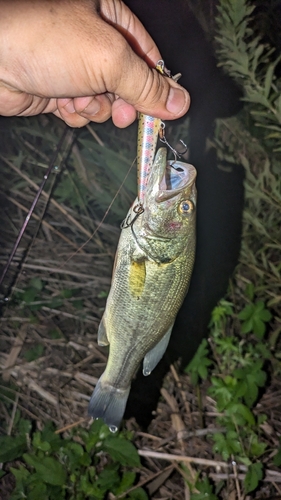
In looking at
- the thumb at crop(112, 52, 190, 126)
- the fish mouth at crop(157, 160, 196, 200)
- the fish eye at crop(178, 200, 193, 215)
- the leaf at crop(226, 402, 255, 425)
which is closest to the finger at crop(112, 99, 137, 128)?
the thumb at crop(112, 52, 190, 126)

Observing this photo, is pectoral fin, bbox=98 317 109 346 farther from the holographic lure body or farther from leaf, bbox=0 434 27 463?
leaf, bbox=0 434 27 463

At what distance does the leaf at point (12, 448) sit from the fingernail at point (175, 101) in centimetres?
273

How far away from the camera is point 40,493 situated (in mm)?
2887

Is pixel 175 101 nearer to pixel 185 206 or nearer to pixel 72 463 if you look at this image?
pixel 185 206

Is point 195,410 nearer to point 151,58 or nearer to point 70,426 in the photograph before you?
point 70,426

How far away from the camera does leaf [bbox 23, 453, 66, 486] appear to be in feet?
9.61

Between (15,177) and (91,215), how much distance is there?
32.6 inches

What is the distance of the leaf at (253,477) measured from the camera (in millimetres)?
2926

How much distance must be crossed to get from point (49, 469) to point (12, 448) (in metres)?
0.37

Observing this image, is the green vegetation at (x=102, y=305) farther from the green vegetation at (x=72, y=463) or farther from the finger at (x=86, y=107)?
the finger at (x=86, y=107)

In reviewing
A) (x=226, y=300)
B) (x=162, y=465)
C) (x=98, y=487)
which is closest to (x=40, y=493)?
(x=98, y=487)

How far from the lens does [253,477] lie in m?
2.95

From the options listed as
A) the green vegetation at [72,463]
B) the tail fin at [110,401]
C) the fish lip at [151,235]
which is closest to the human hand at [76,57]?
the fish lip at [151,235]

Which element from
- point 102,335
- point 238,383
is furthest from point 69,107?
point 238,383
